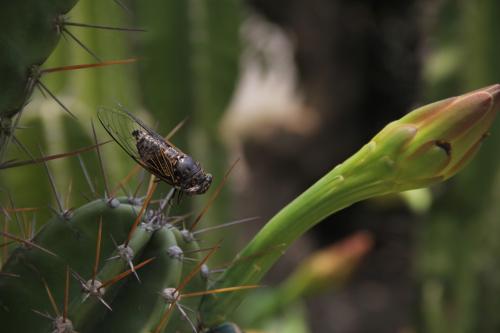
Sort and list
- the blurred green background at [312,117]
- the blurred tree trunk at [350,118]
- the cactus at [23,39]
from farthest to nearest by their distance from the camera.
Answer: the blurred tree trunk at [350,118] → the blurred green background at [312,117] → the cactus at [23,39]

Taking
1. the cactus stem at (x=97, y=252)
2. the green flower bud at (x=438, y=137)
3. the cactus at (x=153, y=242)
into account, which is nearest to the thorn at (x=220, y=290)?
the cactus at (x=153, y=242)

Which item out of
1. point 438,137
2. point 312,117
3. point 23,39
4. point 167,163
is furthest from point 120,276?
point 312,117

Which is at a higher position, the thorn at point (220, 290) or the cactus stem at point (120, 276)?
A: the cactus stem at point (120, 276)

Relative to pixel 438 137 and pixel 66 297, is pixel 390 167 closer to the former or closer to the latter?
pixel 438 137

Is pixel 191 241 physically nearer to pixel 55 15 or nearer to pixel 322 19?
pixel 55 15

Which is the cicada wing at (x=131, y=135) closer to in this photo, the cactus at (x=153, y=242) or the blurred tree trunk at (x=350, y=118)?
the cactus at (x=153, y=242)
